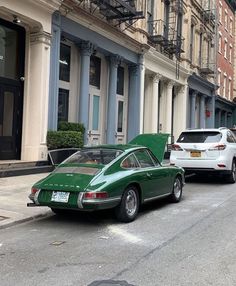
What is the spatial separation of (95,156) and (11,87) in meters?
6.99

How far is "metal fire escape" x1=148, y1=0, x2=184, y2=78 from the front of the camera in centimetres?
2378

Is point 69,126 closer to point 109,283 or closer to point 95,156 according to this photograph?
point 95,156

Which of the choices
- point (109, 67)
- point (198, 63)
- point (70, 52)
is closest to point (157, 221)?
point (70, 52)

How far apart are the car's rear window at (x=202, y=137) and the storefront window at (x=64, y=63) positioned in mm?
5766

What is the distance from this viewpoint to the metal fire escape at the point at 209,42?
33062 millimetres

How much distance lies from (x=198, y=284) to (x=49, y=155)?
33.8 feet

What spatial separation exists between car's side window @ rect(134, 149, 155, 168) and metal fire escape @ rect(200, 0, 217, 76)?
81.0 feet

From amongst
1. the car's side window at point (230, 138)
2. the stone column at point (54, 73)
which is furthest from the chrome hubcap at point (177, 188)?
the stone column at point (54, 73)

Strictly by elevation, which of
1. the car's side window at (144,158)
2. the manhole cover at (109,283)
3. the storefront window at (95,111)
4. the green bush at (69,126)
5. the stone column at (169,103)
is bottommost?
the manhole cover at (109,283)

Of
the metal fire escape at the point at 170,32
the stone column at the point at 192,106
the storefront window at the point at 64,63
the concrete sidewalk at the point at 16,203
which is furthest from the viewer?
the stone column at the point at 192,106

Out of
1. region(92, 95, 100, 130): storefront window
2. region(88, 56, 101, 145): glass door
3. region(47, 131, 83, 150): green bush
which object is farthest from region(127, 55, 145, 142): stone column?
region(47, 131, 83, 150): green bush

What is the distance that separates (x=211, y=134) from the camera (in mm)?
14078

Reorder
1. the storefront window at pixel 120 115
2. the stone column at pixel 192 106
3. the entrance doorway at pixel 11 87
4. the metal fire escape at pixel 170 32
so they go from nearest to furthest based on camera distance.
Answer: the entrance doorway at pixel 11 87 → the storefront window at pixel 120 115 → the metal fire escape at pixel 170 32 → the stone column at pixel 192 106

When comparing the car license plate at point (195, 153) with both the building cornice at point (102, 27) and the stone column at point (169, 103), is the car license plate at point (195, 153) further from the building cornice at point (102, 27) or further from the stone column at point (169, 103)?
the stone column at point (169, 103)
